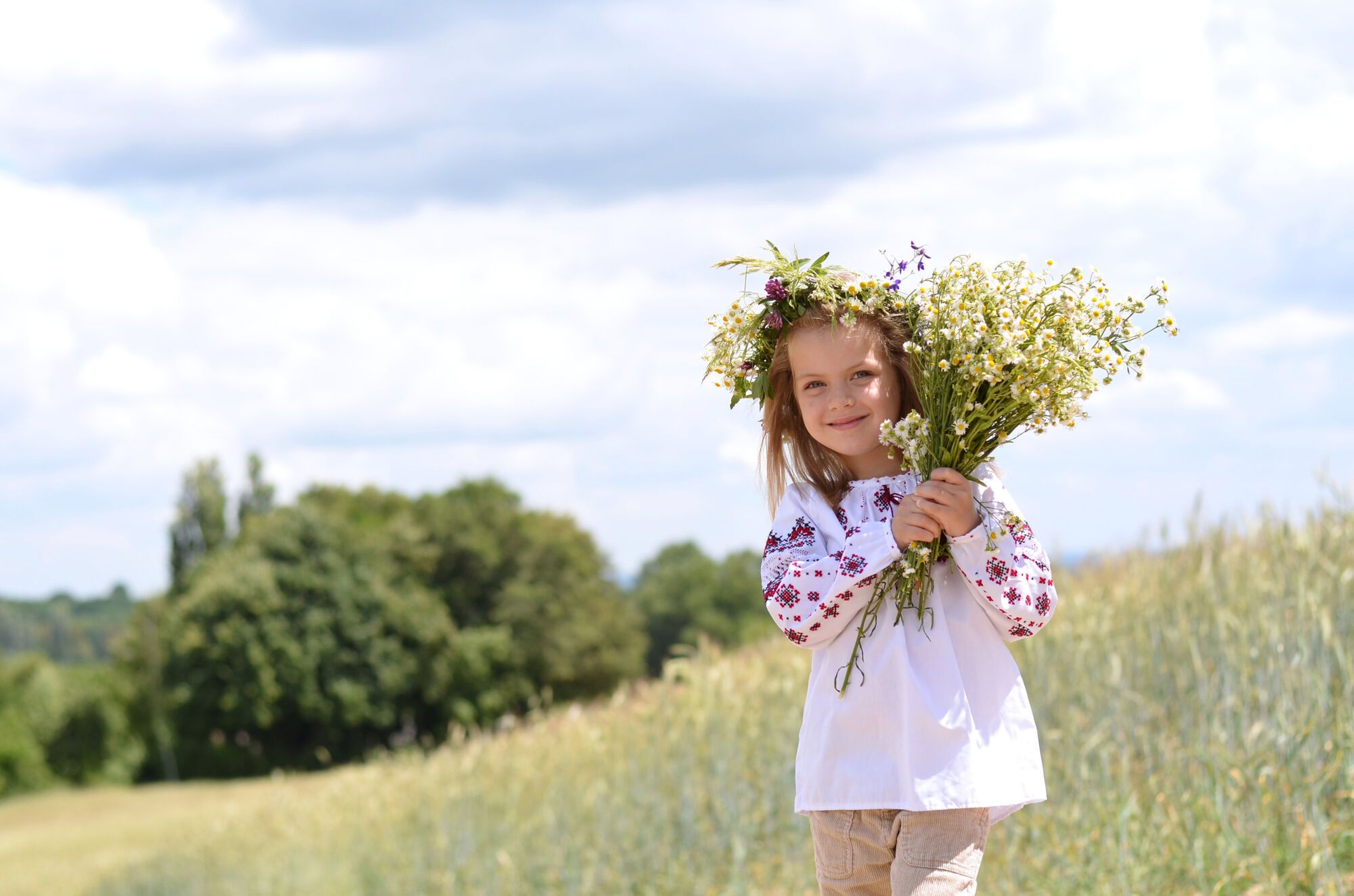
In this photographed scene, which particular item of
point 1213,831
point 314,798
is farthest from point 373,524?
point 1213,831

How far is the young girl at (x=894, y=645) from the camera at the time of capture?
2596 mm

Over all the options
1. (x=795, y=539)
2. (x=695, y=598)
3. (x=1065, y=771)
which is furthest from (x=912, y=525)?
(x=695, y=598)

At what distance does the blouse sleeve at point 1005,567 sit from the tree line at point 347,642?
3168 centimetres

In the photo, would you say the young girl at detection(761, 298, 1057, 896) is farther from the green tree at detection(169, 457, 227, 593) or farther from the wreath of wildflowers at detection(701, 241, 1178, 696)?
the green tree at detection(169, 457, 227, 593)

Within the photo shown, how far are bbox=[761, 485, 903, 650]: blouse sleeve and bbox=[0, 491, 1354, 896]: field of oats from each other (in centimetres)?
196

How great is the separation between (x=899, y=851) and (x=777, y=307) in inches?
48.1

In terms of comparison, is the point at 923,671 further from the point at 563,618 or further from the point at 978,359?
the point at 563,618

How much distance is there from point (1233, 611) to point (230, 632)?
3563cm

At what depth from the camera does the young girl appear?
102 inches

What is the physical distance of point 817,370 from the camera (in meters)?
2.80

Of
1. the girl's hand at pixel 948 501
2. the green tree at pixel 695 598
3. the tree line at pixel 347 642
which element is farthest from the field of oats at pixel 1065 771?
the green tree at pixel 695 598

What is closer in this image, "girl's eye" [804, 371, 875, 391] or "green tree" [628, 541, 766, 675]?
"girl's eye" [804, 371, 875, 391]

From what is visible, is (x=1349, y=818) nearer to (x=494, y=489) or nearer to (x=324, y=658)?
(x=324, y=658)

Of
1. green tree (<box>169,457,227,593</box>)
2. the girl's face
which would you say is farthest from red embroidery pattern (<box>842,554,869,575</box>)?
green tree (<box>169,457,227,593</box>)
